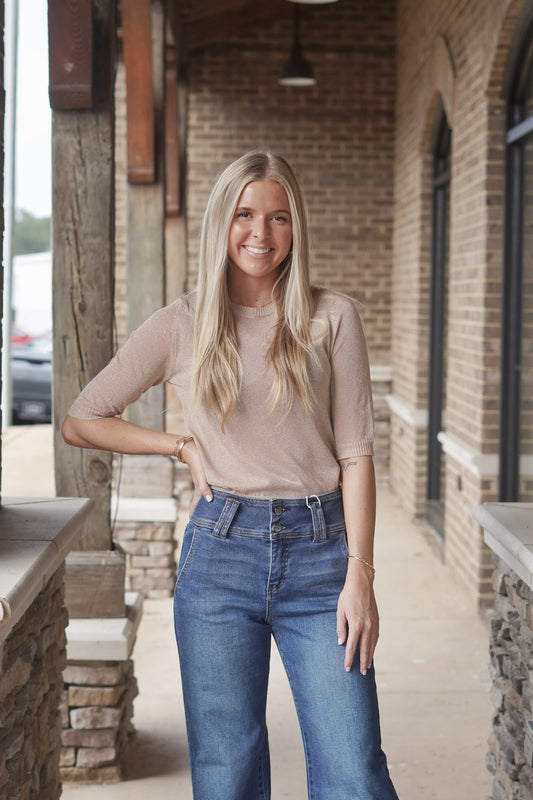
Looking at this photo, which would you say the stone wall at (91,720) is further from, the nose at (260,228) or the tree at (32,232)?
the tree at (32,232)

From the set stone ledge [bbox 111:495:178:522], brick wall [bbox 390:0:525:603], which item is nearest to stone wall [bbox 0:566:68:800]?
stone ledge [bbox 111:495:178:522]

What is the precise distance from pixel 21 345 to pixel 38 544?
1363 cm

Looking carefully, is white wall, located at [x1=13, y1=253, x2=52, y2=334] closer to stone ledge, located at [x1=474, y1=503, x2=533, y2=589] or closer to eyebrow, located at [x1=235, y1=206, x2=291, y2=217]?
stone ledge, located at [x1=474, y1=503, x2=533, y2=589]

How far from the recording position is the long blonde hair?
1976 mm

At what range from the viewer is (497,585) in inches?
104

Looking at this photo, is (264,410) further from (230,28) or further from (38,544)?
(230,28)

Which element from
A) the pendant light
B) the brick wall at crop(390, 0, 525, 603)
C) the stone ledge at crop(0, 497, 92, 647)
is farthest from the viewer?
the pendant light

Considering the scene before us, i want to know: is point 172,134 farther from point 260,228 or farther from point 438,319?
point 260,228

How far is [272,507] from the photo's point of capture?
6.42ft

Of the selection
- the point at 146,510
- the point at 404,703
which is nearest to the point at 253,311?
the point at 404,703

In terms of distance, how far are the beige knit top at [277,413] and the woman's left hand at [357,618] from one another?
19 cm

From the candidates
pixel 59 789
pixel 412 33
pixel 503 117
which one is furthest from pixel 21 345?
pixel 59 789

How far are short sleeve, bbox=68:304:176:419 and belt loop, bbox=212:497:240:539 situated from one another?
0.33m

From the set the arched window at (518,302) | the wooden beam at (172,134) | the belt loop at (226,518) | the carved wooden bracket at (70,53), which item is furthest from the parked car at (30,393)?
the belt loop at (226,518)
